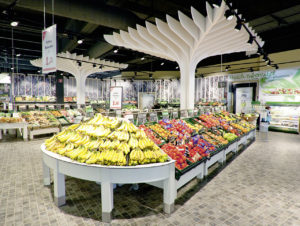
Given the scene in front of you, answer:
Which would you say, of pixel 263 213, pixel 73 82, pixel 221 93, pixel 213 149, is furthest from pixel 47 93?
pixel 263 213

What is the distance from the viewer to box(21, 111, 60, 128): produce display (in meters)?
8.01

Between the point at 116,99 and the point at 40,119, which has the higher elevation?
the point at 116,99

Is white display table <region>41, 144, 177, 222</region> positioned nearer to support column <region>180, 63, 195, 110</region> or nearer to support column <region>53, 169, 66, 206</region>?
support column <region>53, 169, 66, 206</region>

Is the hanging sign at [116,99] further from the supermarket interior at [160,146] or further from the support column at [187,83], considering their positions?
the support column at [187,83]

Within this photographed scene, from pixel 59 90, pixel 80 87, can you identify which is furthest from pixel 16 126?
pixel 59 90

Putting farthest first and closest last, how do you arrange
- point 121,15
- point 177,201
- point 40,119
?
point 40,119
point 121,15
point 177,201

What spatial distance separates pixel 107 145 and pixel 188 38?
5752mm

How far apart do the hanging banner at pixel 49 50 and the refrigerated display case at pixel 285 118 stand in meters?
11.9

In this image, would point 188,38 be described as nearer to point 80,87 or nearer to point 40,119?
point 40,119

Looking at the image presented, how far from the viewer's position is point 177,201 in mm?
3131

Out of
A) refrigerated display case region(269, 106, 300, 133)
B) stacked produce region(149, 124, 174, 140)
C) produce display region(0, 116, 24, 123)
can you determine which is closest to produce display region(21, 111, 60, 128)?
produce display region(0, 116, 24, 123)

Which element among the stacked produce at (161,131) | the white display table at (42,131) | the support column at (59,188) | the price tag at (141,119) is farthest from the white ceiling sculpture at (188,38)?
the support column at (59,188)

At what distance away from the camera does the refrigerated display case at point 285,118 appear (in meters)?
10.1

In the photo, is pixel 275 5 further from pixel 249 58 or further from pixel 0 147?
pixel 0 147
